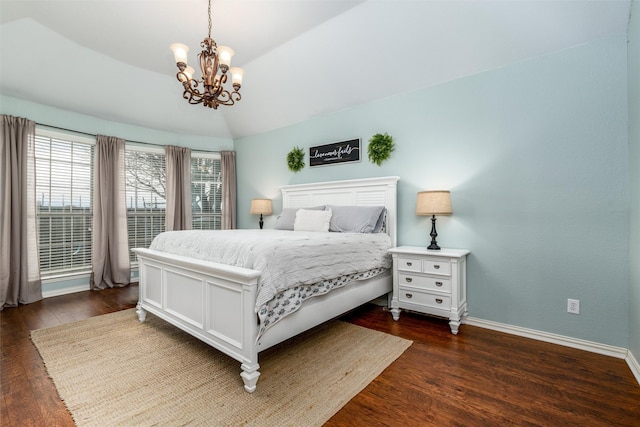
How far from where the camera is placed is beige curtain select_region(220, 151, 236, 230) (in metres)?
5.37

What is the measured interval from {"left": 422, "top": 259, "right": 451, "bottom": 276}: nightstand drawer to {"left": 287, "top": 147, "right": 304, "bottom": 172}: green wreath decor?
95.4 inches

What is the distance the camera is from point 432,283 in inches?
109

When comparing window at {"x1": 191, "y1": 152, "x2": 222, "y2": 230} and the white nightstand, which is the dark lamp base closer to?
the white nightstand

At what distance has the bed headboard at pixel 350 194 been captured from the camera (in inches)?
134

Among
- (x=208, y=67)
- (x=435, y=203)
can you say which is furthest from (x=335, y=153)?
(x=208, y=67)

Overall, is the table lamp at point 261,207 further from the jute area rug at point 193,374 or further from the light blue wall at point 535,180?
the jute area rug at point 193,374

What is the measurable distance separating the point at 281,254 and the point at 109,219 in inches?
143

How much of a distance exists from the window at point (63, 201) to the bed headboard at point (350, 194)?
2838 mm

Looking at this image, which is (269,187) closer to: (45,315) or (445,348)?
(45,315)

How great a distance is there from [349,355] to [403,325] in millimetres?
847

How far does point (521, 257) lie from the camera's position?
8.80ft

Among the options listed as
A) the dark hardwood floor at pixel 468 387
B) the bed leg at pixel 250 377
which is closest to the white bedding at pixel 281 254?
the bed leg at pixel 250 377

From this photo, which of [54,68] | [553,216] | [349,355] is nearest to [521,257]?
[553,216]

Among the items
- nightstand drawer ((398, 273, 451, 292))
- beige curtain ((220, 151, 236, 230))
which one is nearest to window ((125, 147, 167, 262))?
beige curtain ((220, 151, 236, 230))
